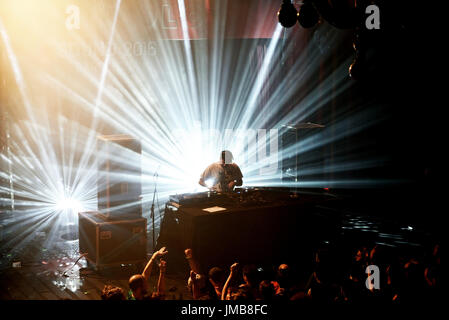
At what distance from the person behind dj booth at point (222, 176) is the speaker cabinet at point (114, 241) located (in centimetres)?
144

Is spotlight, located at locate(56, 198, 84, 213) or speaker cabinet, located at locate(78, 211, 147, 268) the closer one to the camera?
speaker cabinet, located at locate(78, 211, 147, 268)

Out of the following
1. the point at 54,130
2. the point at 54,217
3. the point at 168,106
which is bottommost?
the point at 54,217

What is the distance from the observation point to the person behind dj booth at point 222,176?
19.7 feet

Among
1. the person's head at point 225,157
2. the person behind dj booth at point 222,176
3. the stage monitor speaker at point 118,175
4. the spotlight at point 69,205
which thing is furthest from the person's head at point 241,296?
the spotlight at point 69,205

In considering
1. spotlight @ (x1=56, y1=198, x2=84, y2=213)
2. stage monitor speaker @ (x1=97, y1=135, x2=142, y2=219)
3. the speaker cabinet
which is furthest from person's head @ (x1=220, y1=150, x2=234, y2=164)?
spotlight @ (x1=56, y1=198, x2=84, y2=213)

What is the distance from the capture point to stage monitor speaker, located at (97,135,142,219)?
→ 500cm

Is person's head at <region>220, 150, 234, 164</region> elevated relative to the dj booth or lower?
elevated

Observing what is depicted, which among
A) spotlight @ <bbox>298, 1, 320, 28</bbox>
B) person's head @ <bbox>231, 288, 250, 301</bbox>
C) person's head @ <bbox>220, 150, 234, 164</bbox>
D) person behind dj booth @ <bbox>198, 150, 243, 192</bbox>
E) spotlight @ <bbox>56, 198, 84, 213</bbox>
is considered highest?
spotlight @ <bbox>298, 1, 320, 28</bbox>

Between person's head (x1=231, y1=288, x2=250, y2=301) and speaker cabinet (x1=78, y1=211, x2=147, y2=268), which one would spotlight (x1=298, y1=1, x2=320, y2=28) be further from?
speaker cabinet (x1=78, y1=211, x2=147, y2=268)

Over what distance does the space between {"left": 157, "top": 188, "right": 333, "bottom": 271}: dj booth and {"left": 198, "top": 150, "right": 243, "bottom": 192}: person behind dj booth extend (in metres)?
0.54

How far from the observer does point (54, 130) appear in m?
8.21

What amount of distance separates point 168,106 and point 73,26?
351cm

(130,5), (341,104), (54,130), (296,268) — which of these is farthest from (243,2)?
(54,130)
